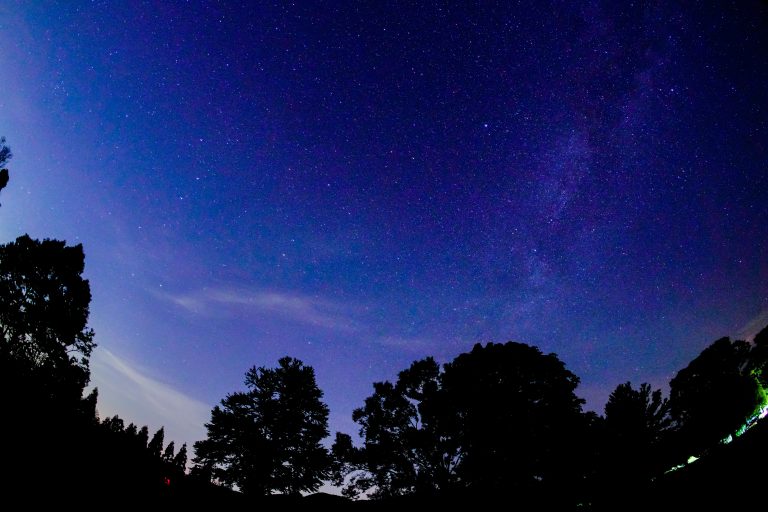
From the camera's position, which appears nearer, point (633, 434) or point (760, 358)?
point (633, 434)

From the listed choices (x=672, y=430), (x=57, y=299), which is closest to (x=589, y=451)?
(x=672, y=430)

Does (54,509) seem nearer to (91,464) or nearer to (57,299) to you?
(91,464)

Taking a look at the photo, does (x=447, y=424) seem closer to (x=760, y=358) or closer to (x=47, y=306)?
(x=760, y=358)

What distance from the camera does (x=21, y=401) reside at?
26.9 feet

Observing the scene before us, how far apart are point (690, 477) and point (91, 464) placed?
13762mm

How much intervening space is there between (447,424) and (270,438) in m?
19.6

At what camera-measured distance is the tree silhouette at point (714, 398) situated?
2155 cm

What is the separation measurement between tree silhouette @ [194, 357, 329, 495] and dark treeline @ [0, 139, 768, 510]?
0.39 ft

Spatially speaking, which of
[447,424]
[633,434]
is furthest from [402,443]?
[633,434]

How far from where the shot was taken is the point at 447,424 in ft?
91.9

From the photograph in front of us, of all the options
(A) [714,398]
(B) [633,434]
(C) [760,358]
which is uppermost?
(C) [760,358]

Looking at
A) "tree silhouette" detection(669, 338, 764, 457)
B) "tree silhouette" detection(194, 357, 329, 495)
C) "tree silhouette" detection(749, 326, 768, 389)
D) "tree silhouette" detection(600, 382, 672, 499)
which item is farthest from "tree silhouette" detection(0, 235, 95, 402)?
"tree silhouette" detection(749, 326, 768, 389)

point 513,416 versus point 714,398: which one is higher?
point 714,398

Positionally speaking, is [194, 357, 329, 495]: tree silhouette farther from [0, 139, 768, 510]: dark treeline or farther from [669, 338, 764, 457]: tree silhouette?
[669, 338, 764, 457]: tree silhouette
